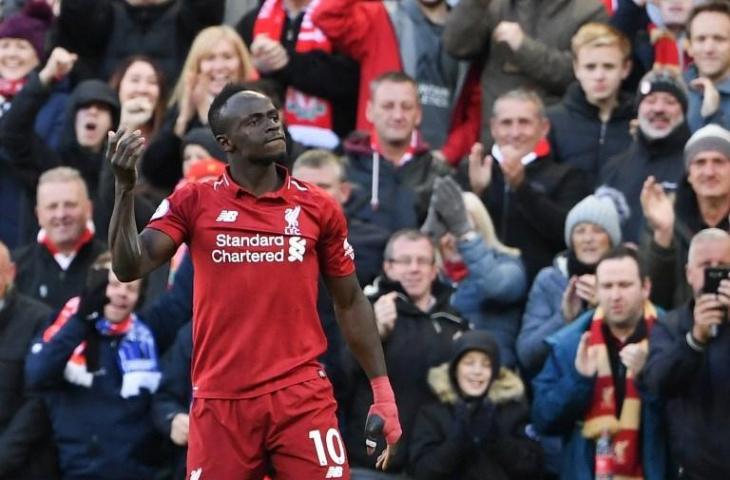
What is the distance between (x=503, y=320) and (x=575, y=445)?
1147mm

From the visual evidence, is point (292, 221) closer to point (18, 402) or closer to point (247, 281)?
point (247, 281)

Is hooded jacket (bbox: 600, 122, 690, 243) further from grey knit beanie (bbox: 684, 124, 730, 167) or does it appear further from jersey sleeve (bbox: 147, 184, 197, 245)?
jersey sleeve (bbox: 147, 184, 197, 245)

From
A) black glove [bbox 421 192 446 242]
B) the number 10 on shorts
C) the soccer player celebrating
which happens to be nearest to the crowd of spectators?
black glove [bbox 421 192 446 242]

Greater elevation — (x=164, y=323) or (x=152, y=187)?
(x=152, y=187)

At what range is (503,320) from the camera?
12.4 m

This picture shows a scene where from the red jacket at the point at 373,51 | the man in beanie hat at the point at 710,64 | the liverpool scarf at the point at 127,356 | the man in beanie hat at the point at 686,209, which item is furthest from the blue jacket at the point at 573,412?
the red jacket at the point at 373,51

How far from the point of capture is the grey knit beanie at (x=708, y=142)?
11.9 metres

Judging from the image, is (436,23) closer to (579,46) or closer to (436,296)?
(579,46)

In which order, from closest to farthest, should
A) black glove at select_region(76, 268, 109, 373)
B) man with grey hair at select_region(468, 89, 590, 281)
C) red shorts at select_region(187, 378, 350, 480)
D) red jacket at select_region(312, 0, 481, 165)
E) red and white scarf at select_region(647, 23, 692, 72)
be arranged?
red shorts at select_region(187, 378, 350, 480), black glove at select_region(76, 268, 109, 373), man with grey hair at select_region(468, 89, 590, 281), red and white scarf at select_region(647, 23, 692, 72), red jacket at select_region(312, 0, 481, 165)

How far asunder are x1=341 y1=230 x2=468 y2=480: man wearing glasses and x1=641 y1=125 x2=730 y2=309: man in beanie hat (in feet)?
3.97

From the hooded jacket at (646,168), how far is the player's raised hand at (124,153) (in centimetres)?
502

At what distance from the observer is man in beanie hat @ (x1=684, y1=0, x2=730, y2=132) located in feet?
42.1

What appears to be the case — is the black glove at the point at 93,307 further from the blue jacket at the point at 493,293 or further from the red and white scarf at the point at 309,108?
the red and white scarf at the point at 309,108

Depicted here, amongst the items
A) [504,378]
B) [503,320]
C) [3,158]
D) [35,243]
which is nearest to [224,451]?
[504,378]
